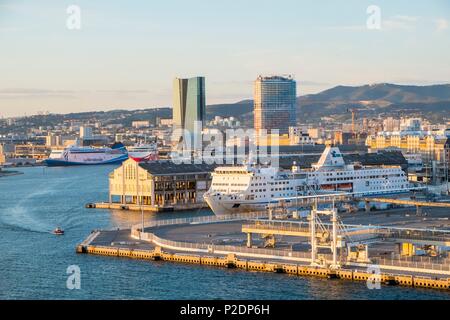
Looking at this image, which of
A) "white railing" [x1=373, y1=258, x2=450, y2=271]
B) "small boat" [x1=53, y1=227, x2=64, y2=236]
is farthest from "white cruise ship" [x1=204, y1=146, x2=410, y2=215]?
"white railing" [x1=373, y1=258, x2=450, y2=271]

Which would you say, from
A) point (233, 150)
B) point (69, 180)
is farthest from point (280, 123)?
point (69, 180)

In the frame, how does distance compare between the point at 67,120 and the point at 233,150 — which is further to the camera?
the point at 67,120

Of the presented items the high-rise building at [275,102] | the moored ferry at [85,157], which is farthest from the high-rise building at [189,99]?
the moored ferry at [85,157]

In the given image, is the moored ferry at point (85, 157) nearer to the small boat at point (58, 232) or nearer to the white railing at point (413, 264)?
the small boat at point (58, 232)

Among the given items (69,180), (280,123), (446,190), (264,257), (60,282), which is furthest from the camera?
(280,123)

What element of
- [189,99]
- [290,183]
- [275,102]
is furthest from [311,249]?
[189,99]

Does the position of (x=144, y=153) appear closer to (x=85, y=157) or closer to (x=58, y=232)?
(x=85, y=157)
